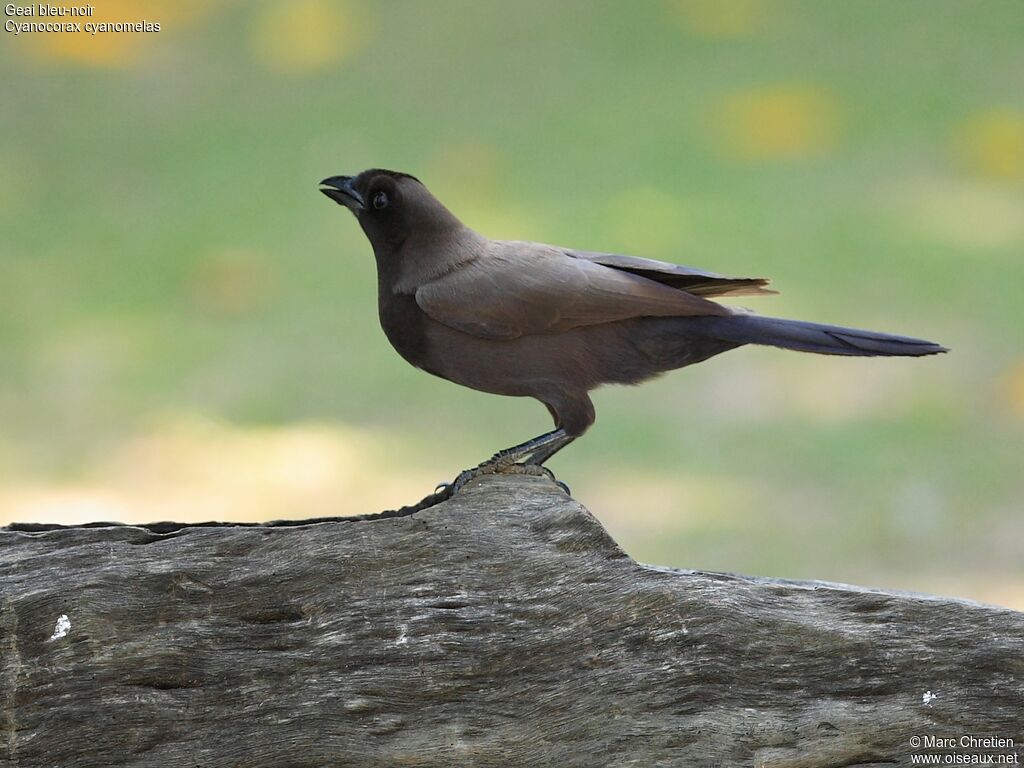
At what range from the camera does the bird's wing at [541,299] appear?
3.84m

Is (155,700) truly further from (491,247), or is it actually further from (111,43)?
(111,43)

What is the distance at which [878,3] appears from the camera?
38.1ft

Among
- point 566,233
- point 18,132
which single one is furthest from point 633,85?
point 18,132

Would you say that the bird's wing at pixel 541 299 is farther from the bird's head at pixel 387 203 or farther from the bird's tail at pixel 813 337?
the bird's head at pixel 387 203

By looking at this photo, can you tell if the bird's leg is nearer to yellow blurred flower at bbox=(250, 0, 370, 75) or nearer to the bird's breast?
the bird's breast

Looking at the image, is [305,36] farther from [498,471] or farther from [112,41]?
[498,471]

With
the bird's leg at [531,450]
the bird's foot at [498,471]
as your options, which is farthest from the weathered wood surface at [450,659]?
the bird's leg at [531,450]

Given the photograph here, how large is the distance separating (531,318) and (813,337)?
0.72 metres

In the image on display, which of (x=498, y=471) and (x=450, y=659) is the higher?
(x=498, y=471)

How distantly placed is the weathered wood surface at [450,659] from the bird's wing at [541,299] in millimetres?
643

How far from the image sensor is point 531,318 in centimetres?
387

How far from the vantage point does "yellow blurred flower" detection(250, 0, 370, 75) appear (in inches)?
411

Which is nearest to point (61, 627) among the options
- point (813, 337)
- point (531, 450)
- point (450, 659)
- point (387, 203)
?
point (450, 659)

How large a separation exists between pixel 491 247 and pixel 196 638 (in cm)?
138
